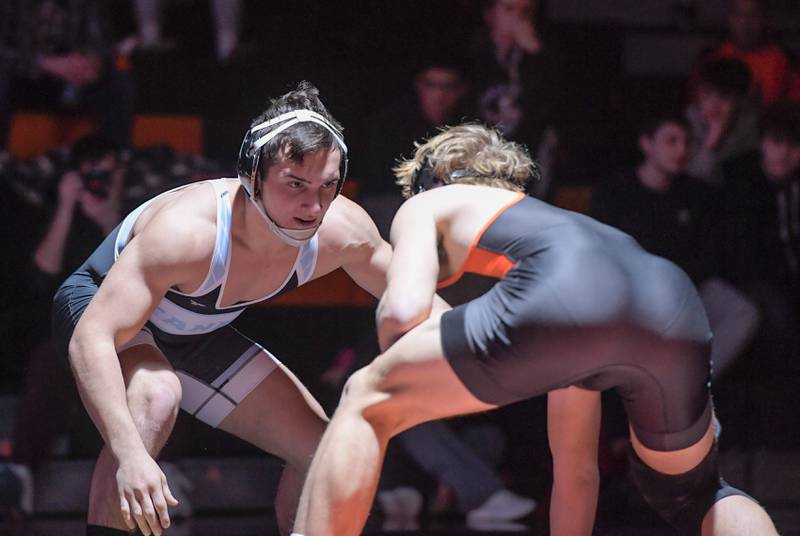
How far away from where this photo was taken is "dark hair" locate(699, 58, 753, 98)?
16.5 feet

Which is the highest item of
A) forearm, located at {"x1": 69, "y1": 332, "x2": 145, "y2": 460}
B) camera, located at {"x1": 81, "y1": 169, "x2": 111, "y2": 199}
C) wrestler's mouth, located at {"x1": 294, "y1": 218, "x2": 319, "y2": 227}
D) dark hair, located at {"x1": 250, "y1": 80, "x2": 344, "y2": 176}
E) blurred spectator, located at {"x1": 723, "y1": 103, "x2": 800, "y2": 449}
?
dark hair, located at {"x1": 250, "y1": 80, "x2": 344, "y2": 176}

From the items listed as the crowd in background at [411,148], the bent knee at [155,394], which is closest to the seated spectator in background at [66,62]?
the crowd in background at [411,148]

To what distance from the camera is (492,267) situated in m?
2.61

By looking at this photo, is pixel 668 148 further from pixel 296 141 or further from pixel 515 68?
pixel 296 141

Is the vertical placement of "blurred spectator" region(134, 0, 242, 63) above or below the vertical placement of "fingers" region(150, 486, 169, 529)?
above

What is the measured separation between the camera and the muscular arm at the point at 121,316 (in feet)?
8.44

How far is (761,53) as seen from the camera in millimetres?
5277

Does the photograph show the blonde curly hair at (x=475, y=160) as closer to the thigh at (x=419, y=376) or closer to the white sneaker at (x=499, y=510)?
the thigh at (x=419, y=376)

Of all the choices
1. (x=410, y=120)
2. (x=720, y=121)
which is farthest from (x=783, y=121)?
(x=410, y=120)

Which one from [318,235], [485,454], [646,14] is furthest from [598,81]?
[318,235]

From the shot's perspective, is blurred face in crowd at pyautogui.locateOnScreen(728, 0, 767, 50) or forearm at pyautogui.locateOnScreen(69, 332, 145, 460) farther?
blurred face in crowd at pyautogui.locateOnScreen(728, 0, 767, 50)

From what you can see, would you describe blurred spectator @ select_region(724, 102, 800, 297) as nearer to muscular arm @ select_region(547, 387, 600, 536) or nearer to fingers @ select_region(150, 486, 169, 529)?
muscular arm @ select_region(547, 387, 600, 536)

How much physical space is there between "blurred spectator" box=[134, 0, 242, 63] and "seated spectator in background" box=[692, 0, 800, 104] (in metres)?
1.89

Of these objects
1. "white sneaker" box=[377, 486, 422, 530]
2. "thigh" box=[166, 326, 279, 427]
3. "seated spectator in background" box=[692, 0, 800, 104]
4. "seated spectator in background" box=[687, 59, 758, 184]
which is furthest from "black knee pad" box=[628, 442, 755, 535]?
"seated spectator in background" box=[692, 0, 800, 104]
